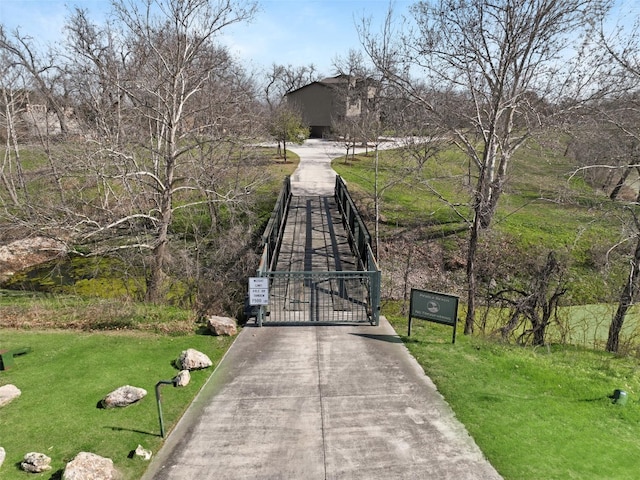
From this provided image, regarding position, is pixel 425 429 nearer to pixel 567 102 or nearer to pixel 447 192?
pixel 567 102

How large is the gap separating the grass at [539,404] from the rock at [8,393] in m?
6.73

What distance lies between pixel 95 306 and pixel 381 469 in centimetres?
837

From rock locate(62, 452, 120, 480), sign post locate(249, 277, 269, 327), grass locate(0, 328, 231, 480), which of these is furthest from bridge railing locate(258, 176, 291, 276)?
rock locate(62, 452, 120, 480)

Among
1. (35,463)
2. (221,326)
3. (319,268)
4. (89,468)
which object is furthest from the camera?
(319,268)

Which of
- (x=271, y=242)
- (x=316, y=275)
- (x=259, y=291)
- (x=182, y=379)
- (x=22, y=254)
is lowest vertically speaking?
(x=22, y=254)

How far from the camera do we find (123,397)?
20.3 ft

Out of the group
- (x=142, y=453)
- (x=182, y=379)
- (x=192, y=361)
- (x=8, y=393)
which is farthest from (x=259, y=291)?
(x=8, y=393)

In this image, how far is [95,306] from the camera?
34.1 feet

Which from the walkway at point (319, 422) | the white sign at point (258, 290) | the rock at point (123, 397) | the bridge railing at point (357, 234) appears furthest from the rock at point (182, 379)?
the bridge railing at point (357, 234)

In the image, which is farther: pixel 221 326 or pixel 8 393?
pixel 221 326

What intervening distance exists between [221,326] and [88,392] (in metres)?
2.87

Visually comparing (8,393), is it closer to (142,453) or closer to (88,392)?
(88,392)

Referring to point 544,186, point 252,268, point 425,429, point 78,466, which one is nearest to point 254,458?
point 78,466

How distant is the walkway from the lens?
5.11m
